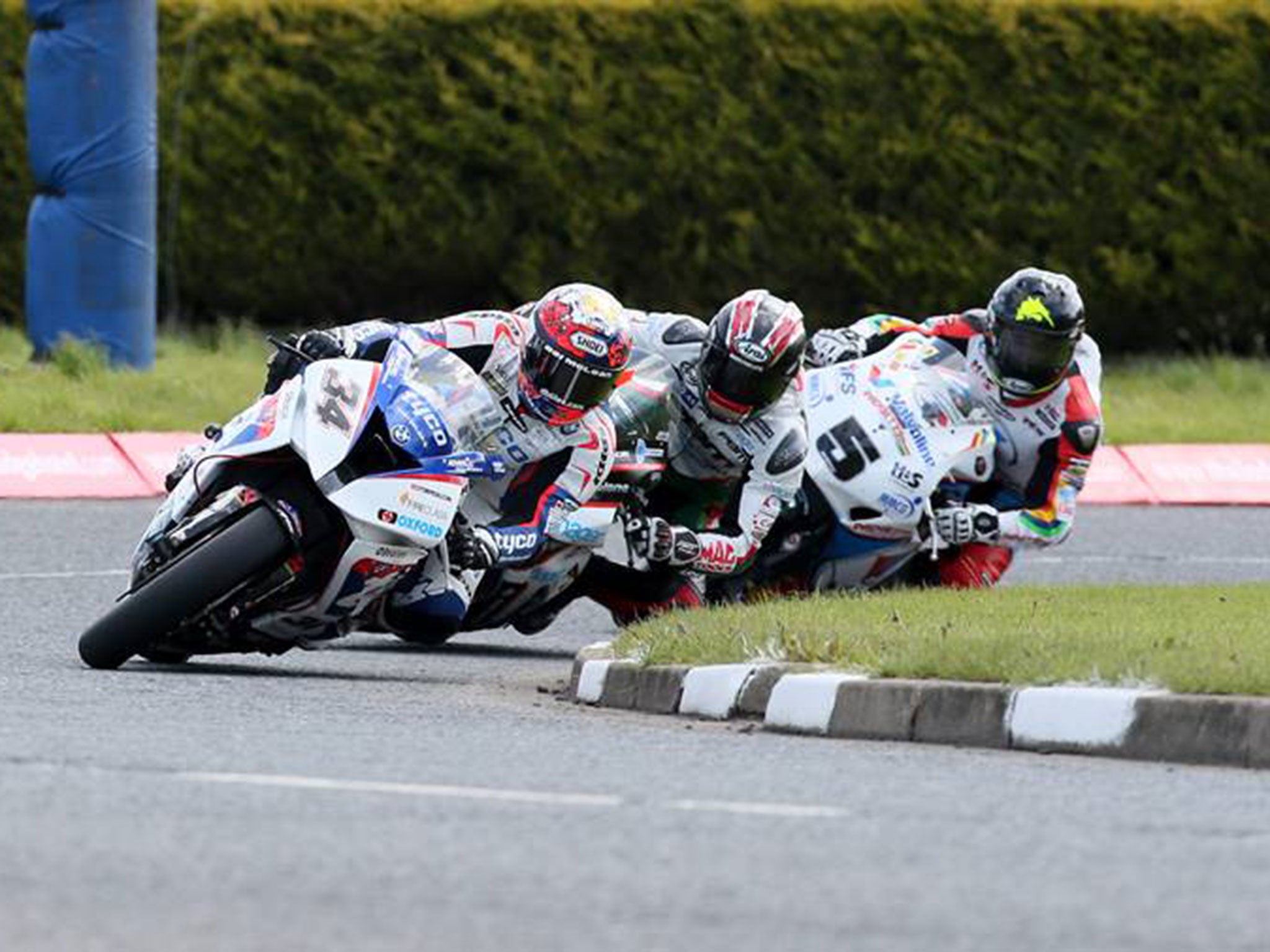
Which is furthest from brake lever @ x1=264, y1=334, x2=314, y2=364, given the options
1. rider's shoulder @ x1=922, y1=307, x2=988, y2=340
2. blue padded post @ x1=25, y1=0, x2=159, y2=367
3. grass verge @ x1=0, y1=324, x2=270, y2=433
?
blue padded post @ x1=25, y1=0, x2=159, y2=367

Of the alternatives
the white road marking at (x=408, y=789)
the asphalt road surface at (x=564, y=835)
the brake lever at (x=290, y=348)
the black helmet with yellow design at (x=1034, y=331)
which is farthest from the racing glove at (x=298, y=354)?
the white road marking at (x=408, y=789)

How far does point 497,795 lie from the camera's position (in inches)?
320

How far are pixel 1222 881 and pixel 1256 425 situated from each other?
1488 cm

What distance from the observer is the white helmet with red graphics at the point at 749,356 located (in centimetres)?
1335

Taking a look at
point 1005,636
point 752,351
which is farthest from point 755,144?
point 1005,636

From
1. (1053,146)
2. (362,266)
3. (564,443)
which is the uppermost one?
(564,443)

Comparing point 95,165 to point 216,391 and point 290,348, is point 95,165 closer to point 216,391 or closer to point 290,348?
point 216,391

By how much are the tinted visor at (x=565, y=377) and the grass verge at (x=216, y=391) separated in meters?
7.17

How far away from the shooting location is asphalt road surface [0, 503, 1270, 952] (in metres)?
6.48

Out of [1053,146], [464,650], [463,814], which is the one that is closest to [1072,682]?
[463,814]

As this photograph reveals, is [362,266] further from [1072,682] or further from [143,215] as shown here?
[1072,682]

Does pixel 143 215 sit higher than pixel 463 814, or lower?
lower

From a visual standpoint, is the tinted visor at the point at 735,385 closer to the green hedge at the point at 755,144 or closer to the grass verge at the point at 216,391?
the grass verge at the point at 216,391

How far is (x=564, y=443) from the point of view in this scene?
12.3m
